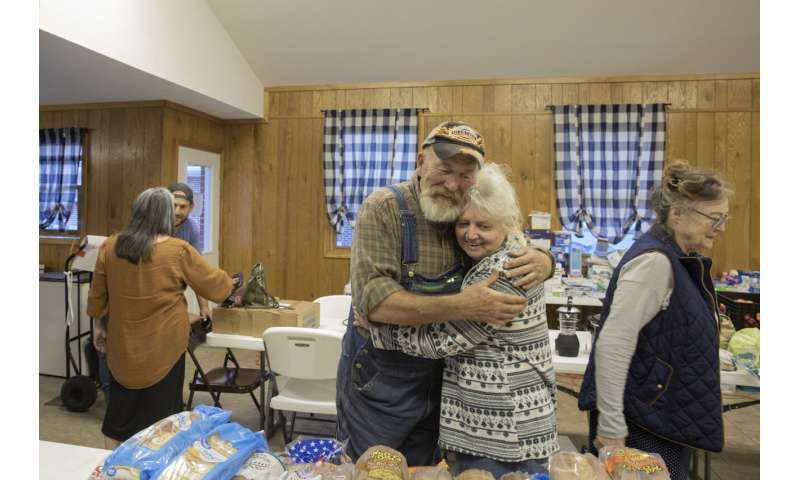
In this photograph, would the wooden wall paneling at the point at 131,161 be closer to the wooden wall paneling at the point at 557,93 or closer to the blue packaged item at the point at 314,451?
the wooden wall paneling at the point at 557,93

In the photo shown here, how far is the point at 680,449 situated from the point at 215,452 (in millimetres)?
1267

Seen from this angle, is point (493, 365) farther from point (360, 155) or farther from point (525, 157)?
point (360, 155)

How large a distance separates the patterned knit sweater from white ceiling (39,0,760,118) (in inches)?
151

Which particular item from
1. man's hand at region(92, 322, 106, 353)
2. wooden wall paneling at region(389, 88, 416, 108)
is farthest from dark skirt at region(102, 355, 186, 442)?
wooden wall paneling at region(389, 88, 416, 108)

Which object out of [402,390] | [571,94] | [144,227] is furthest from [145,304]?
[571,94]

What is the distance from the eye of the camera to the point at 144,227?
2211 millimetres

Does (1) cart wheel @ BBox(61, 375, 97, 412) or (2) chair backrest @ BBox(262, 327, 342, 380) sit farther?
(1) cart wheel @ BBox(61, 375, 97, 412)

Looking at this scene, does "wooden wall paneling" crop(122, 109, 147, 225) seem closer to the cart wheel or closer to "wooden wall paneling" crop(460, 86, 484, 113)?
the cart wheel

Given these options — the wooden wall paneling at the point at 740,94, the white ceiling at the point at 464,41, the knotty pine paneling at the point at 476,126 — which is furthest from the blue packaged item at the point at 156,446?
the wooden wall paneling at the point at 740,94

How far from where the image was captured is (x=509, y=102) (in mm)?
5324

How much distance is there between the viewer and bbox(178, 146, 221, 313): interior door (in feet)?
18.1

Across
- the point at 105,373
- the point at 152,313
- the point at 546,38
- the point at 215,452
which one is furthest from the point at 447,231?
the point at 546,38

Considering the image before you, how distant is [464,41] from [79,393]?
4390 mm
